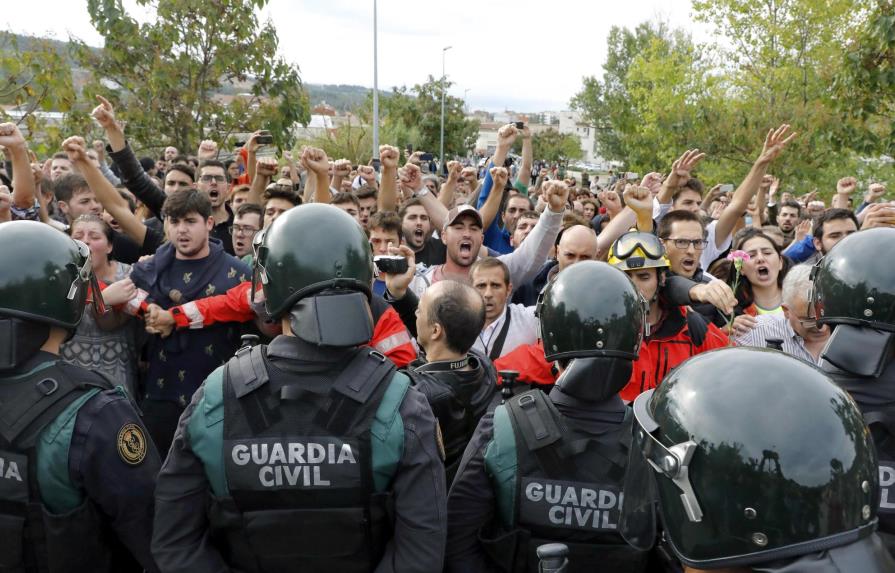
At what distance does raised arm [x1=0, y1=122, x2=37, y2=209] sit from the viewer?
16.3 ft

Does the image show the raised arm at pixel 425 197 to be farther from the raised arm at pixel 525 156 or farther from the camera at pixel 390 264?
the camera at pixel 390 264

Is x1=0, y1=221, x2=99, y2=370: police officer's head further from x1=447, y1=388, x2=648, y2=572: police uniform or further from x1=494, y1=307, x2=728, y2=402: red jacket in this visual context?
x1=494, y1=307, x2=728, y2=402: red jacket

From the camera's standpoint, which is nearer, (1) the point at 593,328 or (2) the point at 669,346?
(1) the point at 593,328

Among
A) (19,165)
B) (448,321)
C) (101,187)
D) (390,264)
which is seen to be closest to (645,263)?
(448,321)

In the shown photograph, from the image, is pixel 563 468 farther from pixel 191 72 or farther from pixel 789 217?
pixel 191 72

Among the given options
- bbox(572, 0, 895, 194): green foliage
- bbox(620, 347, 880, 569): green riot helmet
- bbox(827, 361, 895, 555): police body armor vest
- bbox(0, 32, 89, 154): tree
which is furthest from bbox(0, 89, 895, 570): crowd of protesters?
bbox(572, 0, 895, 194): green foliage

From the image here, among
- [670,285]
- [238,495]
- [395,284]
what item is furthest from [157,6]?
[238,495]

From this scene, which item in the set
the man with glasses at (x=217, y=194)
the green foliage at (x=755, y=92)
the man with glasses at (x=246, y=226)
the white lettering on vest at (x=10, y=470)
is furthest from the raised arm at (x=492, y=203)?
the green foliage at (x=755, y=92)

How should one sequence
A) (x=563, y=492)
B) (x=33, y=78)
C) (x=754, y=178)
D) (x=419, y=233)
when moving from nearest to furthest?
(x=563, y=492), (x=754, y=178), (x=419, y=233), (x=33, y=78)

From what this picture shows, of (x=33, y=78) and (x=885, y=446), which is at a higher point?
(x=33, y=78)

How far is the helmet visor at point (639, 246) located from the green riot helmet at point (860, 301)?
1.07m

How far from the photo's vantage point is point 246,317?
14.1 feet

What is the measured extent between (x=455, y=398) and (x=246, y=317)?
1.69m

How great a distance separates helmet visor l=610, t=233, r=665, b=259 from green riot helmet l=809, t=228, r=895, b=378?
42.2 inches
